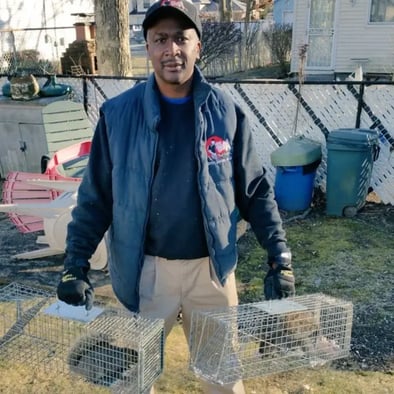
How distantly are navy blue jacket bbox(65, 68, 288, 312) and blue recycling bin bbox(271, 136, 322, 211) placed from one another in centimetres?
347

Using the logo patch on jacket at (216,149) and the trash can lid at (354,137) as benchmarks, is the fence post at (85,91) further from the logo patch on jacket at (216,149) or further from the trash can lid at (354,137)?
the logo patch on jacket at (216,149)

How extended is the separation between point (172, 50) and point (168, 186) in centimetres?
A: 55

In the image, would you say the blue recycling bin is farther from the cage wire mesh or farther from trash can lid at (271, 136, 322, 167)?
the cage wire mesh

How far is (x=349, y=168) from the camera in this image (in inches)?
218

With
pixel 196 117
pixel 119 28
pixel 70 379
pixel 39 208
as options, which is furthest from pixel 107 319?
pixel 119 28

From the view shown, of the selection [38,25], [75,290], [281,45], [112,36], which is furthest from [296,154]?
[38,25]

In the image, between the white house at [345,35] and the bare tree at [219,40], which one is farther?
the bare tree at [219,40]

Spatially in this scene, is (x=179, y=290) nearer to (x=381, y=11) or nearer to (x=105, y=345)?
(x=105, y=345)

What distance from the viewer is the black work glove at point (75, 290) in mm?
2010

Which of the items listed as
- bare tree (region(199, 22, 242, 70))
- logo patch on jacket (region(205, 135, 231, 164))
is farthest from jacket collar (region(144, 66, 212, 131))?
bare tree (region(199, 22, 242, 70))

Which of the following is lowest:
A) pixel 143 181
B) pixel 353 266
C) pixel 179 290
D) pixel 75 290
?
pixel 353 266

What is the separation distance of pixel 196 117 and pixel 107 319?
0.91m

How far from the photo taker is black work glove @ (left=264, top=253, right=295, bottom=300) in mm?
2170

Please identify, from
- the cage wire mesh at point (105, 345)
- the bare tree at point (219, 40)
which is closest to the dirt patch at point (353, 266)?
the cage wire mesh at point (105, 345)
